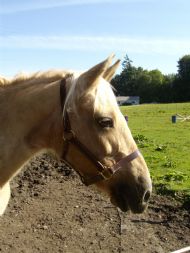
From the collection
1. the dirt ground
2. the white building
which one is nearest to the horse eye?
the dirt ground

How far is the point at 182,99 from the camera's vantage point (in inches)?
3088

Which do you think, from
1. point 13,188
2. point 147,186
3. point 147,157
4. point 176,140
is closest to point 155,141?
point 176,140

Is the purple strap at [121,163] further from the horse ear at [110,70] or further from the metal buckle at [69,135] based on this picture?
the horse ear at [110,70]

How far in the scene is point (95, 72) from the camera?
2.79 metres

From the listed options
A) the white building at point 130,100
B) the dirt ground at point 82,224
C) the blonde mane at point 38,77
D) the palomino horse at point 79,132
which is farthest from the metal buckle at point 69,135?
the white building at point 130,100

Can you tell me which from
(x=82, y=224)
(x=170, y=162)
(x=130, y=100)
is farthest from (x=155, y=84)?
(x=82, y=224)

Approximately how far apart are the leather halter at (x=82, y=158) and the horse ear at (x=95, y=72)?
0.25 m

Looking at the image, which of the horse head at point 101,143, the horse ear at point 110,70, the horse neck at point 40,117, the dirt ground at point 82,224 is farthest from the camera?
the dirt ground at point 82,224

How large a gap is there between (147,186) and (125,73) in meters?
102

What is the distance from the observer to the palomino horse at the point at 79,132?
2918 millimetres

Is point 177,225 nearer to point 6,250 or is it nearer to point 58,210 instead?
point 58,210

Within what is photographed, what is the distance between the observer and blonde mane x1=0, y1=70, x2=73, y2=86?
321 centimetres

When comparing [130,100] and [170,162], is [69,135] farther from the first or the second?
[130,100]

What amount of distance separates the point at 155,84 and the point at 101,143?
295 feet
